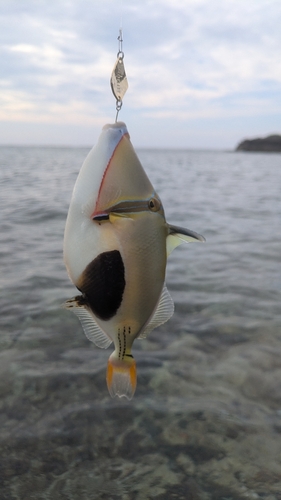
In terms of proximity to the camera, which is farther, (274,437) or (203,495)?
(274,437)

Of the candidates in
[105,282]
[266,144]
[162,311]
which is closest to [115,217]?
[105,282]

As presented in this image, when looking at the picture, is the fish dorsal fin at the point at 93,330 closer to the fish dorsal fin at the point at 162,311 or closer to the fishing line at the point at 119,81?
the fish dorsal fin at the point at 162,311

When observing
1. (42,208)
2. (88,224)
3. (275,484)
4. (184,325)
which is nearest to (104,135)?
(88,224)

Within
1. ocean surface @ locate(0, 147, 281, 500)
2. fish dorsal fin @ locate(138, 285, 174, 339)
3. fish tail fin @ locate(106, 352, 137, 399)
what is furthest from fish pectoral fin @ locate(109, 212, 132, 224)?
ocean surface @ locate(0, 147, 281, 500)

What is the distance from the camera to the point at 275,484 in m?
2.83

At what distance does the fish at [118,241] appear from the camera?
1.47 metres

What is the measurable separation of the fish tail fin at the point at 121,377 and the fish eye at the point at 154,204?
0.59 meters

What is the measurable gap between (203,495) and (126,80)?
261cm

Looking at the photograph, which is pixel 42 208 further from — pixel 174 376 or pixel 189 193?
pixel 174 376

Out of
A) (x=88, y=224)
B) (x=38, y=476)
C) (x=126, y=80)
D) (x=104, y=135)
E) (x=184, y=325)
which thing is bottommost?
(x=38, y=476)

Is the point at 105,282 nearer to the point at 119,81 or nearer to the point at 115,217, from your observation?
the point at 115,217

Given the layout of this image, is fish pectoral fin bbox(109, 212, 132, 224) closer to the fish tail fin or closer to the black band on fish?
the black band on fish

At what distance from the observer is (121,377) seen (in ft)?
5.25

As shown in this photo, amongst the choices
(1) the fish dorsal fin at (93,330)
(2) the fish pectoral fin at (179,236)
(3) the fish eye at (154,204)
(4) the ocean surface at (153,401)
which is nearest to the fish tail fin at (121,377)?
(1) the fish dorsal fin at (93,330)
